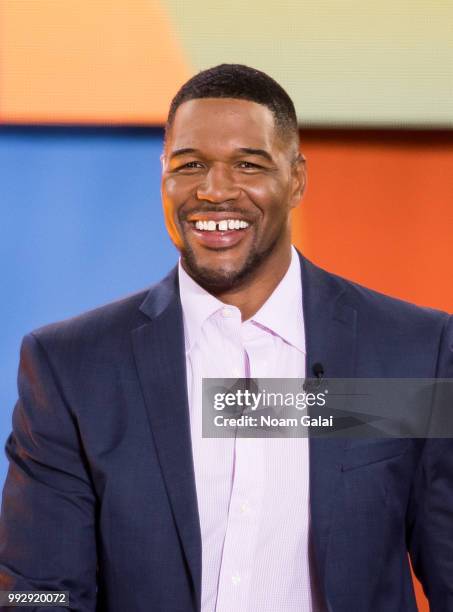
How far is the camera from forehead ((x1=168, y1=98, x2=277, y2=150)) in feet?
6.00

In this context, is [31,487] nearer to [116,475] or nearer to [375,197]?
[116,475]

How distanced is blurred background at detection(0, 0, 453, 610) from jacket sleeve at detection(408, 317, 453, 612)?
59 cm

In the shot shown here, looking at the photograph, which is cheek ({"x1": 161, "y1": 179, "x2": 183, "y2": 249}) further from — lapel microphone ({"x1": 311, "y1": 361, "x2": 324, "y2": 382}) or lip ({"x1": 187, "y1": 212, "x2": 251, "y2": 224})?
lapel microphone ({"x1": 311, "y1": 361, "x2": 324, "y2": 382})

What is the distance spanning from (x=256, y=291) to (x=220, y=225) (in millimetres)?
154

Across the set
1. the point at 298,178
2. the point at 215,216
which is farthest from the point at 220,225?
the point at 298,178

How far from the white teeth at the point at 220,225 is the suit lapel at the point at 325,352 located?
16 cm

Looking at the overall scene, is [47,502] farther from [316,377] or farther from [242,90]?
[242,90]

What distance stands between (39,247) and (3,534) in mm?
773

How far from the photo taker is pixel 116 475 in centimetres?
173

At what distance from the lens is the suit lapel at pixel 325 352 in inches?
66.9

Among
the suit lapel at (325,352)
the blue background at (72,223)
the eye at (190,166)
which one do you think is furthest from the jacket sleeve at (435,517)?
the blue background at (72,223)

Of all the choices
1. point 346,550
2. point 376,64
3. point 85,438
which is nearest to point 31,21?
point 376,64

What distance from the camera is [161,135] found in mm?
2326

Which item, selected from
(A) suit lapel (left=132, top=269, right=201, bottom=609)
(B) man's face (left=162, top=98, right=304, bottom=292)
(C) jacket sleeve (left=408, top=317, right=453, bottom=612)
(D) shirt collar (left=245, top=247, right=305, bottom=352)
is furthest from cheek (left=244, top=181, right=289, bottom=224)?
(C) jacket sleeve (left=408, top=317, right=453, bottom=612)
